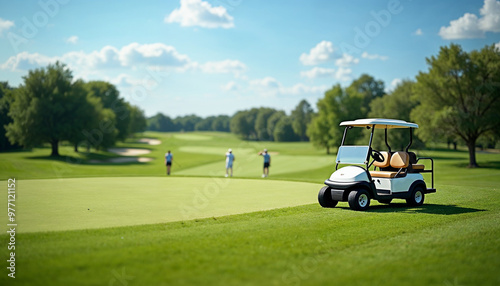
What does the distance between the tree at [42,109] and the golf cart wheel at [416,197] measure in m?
41.4

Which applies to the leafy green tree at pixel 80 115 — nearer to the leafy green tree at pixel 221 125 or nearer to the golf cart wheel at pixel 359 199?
the golf cart wheel at pixel 359 199

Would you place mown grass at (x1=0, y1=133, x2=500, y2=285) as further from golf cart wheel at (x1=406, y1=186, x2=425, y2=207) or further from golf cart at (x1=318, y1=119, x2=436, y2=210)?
golf cart wheel at (x1=406, y1=186, x2=425, y2=207)

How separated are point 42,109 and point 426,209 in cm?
4347

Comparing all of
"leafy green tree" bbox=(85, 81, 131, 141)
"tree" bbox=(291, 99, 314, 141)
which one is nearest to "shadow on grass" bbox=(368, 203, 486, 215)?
"leafy green tree" bbox=(85, 81, 131, 141)

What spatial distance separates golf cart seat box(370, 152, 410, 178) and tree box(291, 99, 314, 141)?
97666 mm

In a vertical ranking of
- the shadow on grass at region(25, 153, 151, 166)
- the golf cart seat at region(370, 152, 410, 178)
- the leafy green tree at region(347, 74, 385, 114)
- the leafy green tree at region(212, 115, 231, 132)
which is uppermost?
the leafy green tree at region(347, 74, 385, 114)

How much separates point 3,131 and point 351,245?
56184mm

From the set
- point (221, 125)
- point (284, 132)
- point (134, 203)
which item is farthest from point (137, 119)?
point (134, 203)

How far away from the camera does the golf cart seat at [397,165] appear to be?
11.6 metres

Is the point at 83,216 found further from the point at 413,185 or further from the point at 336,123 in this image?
the point at 336,123

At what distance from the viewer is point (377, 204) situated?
12.6 meters

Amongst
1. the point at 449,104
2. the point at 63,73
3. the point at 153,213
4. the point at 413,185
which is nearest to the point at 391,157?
the point at 413,185

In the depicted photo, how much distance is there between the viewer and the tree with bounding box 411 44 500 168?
35.3 metres

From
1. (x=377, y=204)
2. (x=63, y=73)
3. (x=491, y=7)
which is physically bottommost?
(x=377, y=204)
